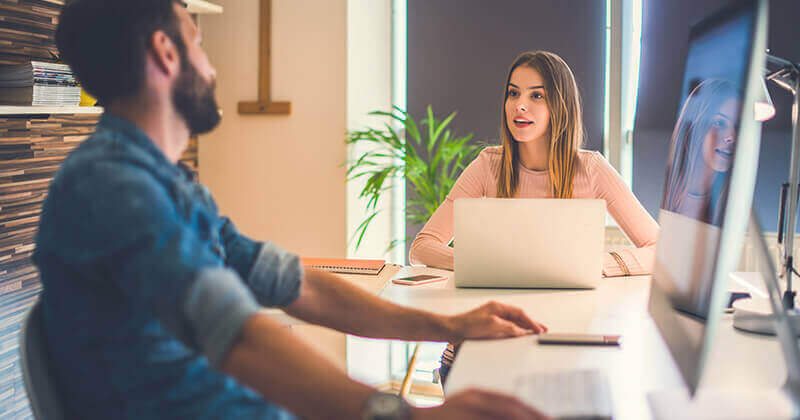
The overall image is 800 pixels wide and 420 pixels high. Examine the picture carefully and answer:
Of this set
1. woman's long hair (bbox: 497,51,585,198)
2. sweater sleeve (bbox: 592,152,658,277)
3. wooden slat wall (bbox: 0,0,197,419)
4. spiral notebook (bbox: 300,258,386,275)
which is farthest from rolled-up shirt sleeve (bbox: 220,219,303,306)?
wooden slat wall (bbox: 0,0,197,419)

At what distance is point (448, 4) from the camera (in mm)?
3758

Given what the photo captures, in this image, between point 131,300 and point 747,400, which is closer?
point 131,300

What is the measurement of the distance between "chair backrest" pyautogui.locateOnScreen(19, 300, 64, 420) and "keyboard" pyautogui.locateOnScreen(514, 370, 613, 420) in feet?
2.20

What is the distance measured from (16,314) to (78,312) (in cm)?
178

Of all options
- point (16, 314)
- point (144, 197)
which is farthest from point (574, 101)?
point (16, 314)

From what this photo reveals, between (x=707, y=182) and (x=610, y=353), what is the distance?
1.16ft

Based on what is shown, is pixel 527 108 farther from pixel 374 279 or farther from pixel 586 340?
pixel 586 340

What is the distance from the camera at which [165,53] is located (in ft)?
3.60

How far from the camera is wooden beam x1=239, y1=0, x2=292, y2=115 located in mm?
3510

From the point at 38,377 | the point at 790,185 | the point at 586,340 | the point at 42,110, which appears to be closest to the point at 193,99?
the point at 38,377

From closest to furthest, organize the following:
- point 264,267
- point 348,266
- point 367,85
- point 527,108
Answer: point 264,267 < point 348,266 < point 527,108 < point 367,85

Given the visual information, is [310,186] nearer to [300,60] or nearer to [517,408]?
[300,60]

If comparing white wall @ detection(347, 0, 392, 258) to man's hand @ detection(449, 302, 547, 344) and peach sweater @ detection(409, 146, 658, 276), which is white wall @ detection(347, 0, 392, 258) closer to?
peach sweater @ detection(409, 146, 658, 276)

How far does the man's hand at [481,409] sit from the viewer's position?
0.90 m
